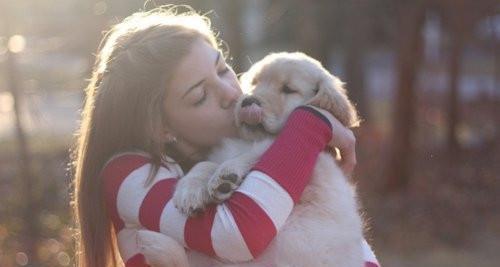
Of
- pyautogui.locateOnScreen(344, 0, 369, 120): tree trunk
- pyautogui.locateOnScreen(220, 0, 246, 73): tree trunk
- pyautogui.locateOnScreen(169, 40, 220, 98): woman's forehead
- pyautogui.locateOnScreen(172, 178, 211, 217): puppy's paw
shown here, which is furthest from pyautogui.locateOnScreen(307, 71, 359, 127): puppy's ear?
pyautogui.locateOnScreen(344, 0, 369, 120): tree trunk

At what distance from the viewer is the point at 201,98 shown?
8.75 feet

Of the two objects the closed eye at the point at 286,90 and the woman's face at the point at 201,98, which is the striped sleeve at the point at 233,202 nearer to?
the woman's face at the point at 201,98

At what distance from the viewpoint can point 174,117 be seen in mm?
2678

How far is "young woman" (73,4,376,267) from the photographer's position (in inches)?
92.1

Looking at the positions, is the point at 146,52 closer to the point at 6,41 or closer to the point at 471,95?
the point at 6,41

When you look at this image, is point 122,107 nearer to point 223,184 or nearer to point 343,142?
point 223,184

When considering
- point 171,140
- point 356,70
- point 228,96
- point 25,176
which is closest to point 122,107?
point 171,140

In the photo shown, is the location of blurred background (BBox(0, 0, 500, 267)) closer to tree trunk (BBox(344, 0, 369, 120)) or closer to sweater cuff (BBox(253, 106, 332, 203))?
tree trunk (BBox(344, 0, 369, 120))

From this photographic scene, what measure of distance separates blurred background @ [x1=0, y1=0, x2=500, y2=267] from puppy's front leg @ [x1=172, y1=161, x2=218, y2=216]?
4.41 meters

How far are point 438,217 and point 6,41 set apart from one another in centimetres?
480

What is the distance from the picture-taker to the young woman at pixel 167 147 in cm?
234

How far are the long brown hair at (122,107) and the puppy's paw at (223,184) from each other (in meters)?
0.19

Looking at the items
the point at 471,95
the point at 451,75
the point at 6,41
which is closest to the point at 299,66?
the point at 6,41

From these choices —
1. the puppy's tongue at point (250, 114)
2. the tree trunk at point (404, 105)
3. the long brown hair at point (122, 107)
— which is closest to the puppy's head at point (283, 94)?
the puppy's tongue at point (250, 114)
